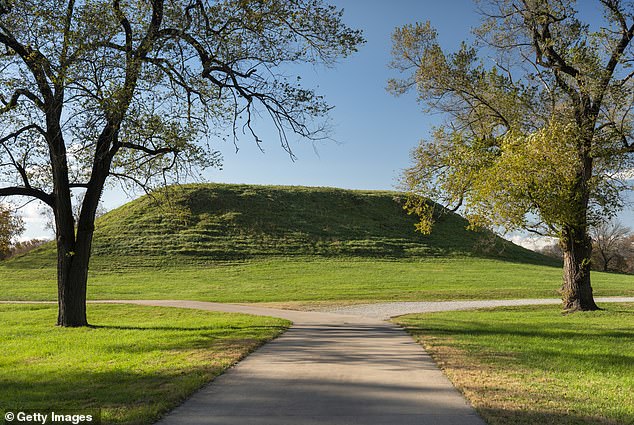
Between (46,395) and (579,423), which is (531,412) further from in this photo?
(46,395)

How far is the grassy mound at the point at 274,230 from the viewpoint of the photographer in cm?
4838

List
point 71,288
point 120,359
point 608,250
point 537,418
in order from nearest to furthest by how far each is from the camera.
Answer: point 537,418
point 120,359
point 71,288
point 608,250

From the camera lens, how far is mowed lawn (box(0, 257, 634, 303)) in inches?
1145

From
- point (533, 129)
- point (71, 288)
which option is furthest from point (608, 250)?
point (71, 288)

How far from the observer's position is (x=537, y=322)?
55.3ft

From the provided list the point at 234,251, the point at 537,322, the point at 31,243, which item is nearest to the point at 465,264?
the point at 234,251

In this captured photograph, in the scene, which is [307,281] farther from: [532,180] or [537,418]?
[537,418]

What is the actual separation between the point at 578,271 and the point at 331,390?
16.6 metres

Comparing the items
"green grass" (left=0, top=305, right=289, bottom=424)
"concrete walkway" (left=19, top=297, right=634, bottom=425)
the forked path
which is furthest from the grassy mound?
the forked path

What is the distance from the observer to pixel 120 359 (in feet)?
32.3

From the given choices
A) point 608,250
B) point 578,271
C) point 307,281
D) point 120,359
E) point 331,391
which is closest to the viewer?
point 331,391

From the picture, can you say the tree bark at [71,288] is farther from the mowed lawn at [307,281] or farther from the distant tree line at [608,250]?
the distant tree line at [608,250]

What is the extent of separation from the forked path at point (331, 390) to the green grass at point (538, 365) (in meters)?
0.44

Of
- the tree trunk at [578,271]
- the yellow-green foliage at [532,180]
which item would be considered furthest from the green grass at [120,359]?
the tree trunk at [578,271]
